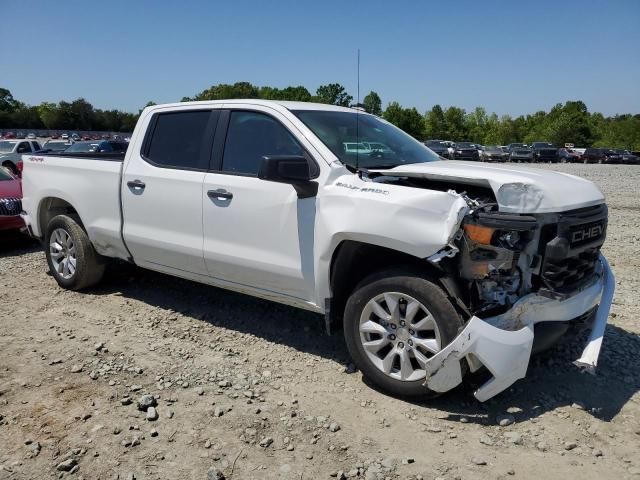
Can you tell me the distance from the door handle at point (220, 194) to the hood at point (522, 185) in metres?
1.19

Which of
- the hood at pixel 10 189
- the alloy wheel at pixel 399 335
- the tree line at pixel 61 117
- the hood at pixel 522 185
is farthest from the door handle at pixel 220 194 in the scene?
the tree line at pixel 61 117

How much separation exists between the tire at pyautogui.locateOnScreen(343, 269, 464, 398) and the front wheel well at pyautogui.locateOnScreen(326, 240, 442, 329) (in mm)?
142

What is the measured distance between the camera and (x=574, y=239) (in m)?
3.23

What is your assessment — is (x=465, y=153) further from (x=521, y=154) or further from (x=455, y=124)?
(x=455, y=124)

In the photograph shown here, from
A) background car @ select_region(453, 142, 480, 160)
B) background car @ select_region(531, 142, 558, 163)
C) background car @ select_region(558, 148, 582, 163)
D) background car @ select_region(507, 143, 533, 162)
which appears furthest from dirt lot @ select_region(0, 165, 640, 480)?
background car @ select_region(558, 148, 582, 163)

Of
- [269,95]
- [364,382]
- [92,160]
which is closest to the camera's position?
[364,382]

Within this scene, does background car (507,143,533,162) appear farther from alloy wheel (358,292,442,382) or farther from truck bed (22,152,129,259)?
alloy wheel (358,292,442,382)

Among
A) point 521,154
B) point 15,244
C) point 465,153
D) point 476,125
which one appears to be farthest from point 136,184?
point 476,125

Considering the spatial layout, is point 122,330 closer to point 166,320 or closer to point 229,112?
point 166,320

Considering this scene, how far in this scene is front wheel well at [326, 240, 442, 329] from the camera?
3491 millimetres

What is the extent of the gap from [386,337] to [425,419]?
0.55m

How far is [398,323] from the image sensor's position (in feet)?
11.1

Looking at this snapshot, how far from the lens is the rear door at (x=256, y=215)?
3750mm

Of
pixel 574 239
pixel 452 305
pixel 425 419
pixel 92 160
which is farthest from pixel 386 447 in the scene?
pixel 92 160
